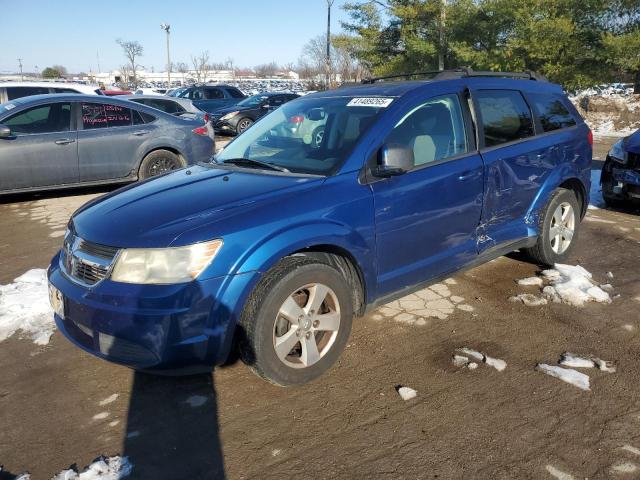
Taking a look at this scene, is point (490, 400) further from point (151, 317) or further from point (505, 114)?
point (505, 114)

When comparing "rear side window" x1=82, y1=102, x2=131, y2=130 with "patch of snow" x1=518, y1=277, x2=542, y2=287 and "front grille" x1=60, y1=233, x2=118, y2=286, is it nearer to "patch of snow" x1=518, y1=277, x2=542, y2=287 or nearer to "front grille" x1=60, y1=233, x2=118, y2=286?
"front grille" x1=60, y1=233, x2=118, y2=286

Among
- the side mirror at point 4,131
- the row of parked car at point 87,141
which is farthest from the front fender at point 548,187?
the side mirror at point 4,131

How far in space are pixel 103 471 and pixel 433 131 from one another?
9.37 feet

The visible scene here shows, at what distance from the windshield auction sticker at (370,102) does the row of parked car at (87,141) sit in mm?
3473

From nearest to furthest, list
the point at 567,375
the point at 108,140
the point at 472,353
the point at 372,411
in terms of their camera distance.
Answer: the point at 372,411 < the point at 567,375 < the point at 472,353 < the point at 108,140

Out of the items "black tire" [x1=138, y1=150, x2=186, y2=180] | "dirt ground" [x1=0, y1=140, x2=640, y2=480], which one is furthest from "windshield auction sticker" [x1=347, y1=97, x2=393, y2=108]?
"black tire" [x1=138, y1=150, x2=186, y2=180]

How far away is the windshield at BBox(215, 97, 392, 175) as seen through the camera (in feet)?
11.3

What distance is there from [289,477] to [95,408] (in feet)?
4.08

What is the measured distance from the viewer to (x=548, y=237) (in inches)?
185

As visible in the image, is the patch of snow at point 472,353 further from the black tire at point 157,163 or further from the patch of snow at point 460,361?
the black tire at point 157,163

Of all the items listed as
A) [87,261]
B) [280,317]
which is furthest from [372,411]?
[87,261]

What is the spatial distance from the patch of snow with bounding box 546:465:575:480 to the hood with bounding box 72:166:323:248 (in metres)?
1.87

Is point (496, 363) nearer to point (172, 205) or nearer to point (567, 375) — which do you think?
point (567, 375)

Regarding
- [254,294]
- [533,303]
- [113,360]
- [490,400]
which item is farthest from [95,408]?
[533,303]
